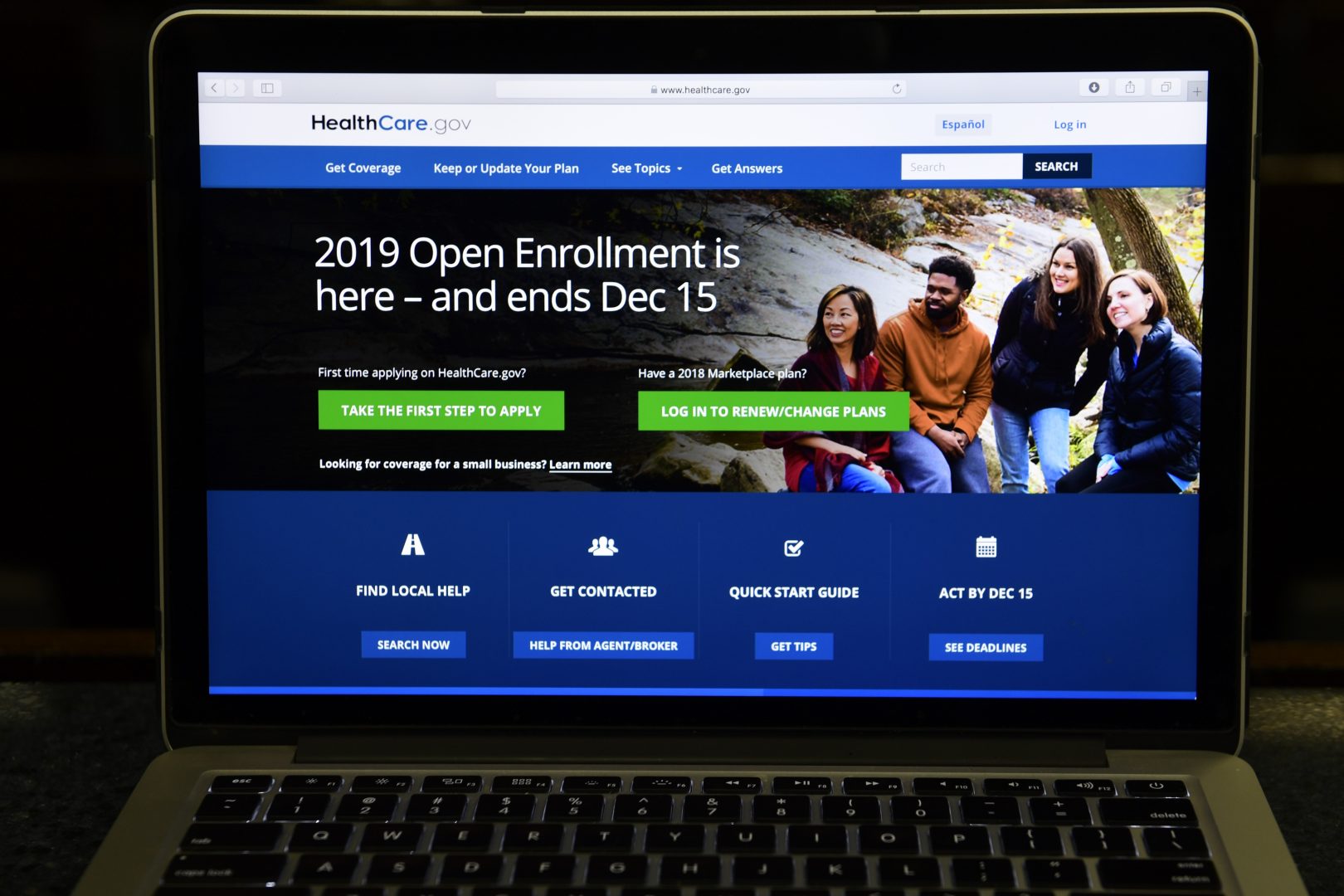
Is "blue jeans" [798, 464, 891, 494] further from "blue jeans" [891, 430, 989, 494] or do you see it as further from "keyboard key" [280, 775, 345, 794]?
"keyboard key" [280, 775, 345, 794]

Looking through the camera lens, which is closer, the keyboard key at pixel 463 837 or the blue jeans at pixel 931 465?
the keyboard key at pixel 463 837

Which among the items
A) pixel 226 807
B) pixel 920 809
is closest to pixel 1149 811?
pixel 920 809

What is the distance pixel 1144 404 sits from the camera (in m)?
0.73

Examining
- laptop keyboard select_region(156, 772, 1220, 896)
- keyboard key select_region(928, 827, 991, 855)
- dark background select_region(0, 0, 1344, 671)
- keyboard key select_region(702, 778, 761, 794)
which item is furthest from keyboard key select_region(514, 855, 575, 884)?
dark background select_region(0, 0, 1344, 671)

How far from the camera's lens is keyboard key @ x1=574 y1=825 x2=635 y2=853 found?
63cm

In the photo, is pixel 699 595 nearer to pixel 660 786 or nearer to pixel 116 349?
pixel 660 786

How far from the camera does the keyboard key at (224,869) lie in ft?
2.02

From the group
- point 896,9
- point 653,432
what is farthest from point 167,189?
point 896,9

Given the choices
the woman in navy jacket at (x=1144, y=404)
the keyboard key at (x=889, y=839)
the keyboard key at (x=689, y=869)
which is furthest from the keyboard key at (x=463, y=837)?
the woman in navy jacket at (x=1144, y=404)

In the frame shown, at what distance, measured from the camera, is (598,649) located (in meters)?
0.76

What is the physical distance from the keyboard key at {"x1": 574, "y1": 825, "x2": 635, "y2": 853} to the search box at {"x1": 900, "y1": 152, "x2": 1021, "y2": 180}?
1.49ft

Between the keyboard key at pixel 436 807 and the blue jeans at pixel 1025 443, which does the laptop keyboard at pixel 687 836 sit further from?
the blue jeans at pixel 1025 443

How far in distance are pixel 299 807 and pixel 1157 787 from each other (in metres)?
0.53

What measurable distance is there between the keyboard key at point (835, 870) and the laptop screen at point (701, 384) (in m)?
0.15
